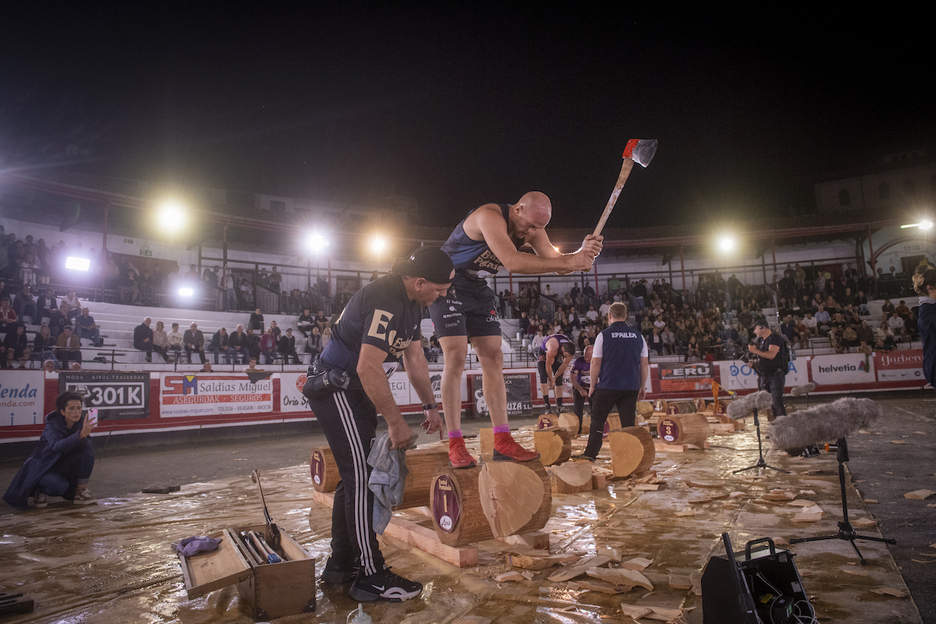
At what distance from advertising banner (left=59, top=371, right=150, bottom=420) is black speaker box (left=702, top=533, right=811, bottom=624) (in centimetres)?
1113

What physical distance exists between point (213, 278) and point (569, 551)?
19495mm

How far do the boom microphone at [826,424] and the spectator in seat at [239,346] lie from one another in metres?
13.5

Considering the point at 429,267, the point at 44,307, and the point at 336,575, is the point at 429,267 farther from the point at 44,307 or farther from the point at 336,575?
the point at 44,307

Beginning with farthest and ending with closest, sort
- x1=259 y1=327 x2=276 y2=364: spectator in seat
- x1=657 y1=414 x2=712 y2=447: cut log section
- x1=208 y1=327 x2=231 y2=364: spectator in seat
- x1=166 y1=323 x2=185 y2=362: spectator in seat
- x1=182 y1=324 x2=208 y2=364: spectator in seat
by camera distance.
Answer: x1=259 y1=327 x2=276 y2=364: spectator in seat, x1=208 y1=327 x2=231 y2=364: spectator in seat, x1=182 y1=324 x2=208 y2=364: spectator in seat, x1=166 y1=323 x2=185 y2=362: spectator in seat, x1=657 y1=414 x2=712 y2=447: cut log section

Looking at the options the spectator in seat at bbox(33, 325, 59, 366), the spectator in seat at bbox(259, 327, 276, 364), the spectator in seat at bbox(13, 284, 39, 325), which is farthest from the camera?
the spectator in seat at bbox(259, 327, 276, 364)

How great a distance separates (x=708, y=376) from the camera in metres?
16.4

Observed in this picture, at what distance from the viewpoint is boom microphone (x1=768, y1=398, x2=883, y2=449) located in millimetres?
3041

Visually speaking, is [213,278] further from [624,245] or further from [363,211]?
[624,245]

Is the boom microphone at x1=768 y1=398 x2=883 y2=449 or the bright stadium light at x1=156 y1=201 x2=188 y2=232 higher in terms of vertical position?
the bright stadium light at x1=156 y1=201 x2=188 y2=232

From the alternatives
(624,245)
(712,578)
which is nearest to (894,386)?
(624,245)

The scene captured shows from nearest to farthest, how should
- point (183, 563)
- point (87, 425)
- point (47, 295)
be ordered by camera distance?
point (183, 563) → point (87, 425) → point (47, 295)

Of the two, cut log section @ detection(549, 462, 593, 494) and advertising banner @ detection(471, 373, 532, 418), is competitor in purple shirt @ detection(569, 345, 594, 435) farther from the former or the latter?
advertising banner @ detection(471, 373, 532, 418)

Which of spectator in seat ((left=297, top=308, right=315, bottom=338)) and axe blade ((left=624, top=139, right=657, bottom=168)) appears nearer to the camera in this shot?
axe blade ((left=624, top=139, right=657, bottom=168))

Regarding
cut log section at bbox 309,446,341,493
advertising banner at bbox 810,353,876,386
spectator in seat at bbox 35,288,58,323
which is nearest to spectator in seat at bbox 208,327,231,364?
spectator in seat at bbox 35,288,58,323
